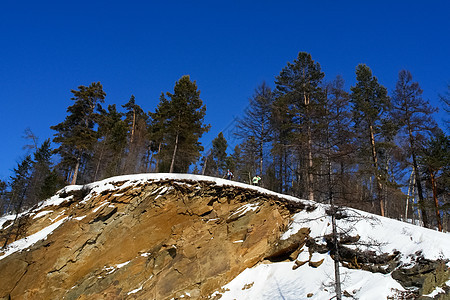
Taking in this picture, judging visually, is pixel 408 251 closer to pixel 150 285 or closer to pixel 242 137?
pixel 150 285

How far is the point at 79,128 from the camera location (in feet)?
83.7

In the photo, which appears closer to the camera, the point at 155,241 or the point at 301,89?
the point at 155,241

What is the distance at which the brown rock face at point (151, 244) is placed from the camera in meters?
11.8

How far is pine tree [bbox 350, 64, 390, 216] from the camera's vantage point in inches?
717

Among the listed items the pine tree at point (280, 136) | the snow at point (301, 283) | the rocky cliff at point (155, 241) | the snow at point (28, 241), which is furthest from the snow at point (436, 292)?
the snow at point (28, 241)

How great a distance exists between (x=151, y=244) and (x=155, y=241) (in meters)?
0.25

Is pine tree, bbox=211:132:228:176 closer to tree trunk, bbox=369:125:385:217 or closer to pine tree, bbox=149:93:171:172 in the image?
pine tree, bbox=149:93:171:172

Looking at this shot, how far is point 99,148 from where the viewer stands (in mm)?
27859

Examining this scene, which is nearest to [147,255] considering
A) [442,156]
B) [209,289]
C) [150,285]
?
[150,285]

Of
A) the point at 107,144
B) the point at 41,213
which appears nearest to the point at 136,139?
the point at 107,144

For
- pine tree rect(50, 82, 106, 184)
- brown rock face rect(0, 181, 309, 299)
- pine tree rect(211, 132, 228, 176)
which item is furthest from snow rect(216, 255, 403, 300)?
pine tree rect(211, 132, 228, 176)

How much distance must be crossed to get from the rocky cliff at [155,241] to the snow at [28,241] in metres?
0.07

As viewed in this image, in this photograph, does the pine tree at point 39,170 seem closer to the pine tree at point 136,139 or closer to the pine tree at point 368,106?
the pine tree at point 136,139

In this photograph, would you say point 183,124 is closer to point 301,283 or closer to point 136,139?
point 136,139
